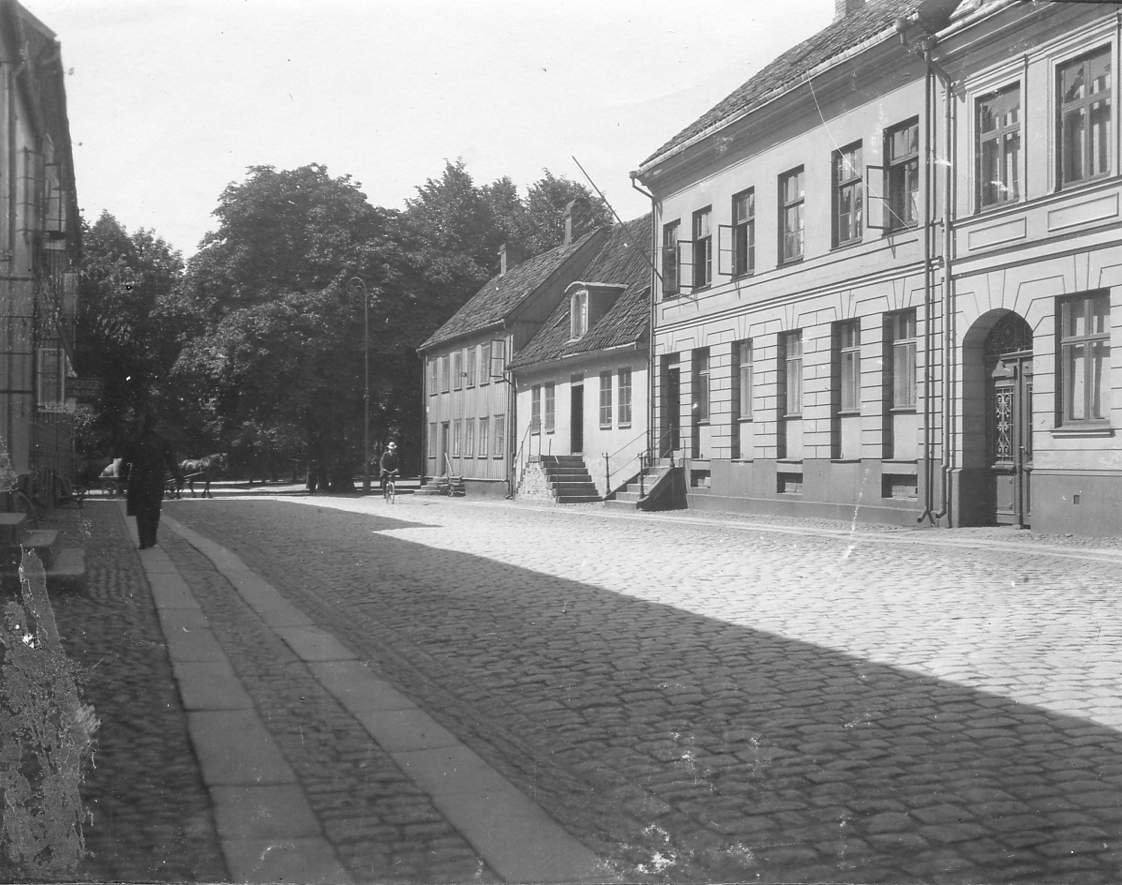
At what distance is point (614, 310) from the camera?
35.5 meters

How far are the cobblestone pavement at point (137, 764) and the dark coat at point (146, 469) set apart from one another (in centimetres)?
560

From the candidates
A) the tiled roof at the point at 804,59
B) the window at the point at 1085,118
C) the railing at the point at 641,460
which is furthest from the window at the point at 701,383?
the window at the point at 1085,118

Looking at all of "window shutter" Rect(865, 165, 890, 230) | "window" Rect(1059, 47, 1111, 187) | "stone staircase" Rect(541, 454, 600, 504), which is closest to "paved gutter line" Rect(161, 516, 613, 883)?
"window" Rect(1059, 47, 1111, 187)

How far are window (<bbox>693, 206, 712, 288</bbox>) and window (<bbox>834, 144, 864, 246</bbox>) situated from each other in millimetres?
5354

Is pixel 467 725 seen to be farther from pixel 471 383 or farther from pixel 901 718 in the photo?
pixel 471 383

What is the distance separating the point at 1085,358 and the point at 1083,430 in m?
1.12

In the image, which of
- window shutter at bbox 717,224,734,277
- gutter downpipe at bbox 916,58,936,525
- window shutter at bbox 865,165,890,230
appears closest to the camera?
gutter downpipe at bbox 916,58,936,525

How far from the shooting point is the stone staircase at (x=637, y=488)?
1124 inches

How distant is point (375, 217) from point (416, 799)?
7111mm

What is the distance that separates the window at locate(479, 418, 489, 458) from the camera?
44.4 meters

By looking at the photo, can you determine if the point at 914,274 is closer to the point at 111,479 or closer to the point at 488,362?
the point at 111,479

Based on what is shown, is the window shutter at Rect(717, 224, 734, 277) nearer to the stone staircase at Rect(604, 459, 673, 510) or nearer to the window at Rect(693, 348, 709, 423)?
the window at Rect(693, 348, 709, 423)

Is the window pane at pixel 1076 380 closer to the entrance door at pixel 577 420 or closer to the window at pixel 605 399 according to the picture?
the window at pixel 605 399

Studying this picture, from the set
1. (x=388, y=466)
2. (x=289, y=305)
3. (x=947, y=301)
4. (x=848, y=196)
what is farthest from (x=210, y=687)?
(x=388, y=466)
